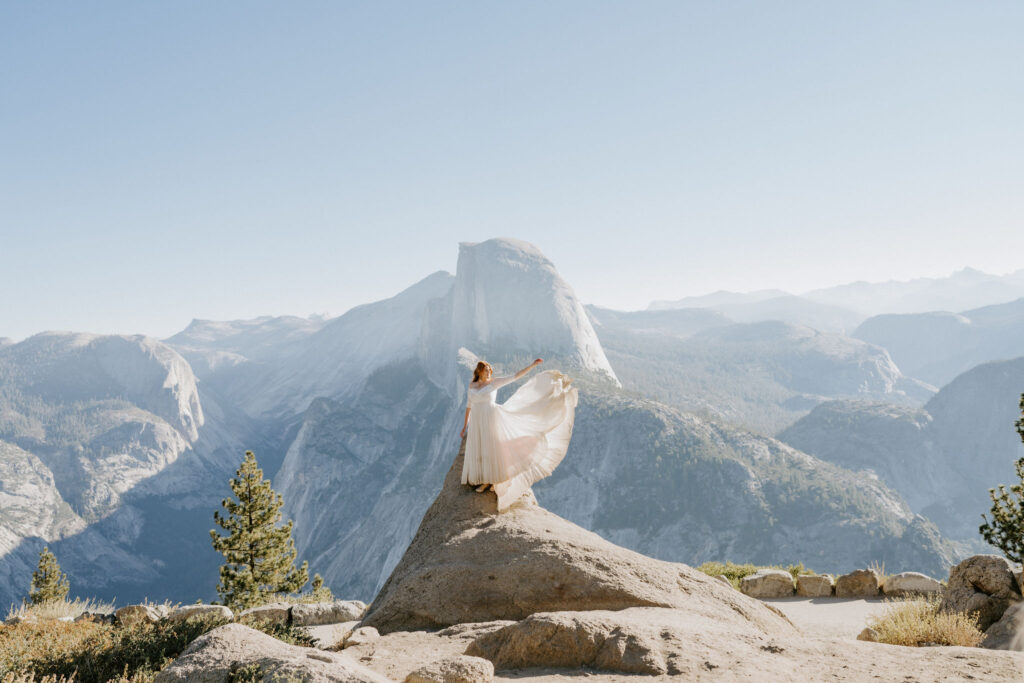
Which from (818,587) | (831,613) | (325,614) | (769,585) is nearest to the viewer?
(325,614)

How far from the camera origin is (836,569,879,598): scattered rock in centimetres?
1889

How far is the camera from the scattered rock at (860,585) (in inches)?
744

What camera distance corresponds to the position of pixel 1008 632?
11000mm

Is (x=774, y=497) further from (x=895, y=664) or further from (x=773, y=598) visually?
(x=895, y=664)

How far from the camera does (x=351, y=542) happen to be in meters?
190

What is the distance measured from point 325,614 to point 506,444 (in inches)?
285

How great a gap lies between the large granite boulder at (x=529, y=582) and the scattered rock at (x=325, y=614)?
16.2ft

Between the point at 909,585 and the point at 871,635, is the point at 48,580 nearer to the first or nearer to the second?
the point at 871,635

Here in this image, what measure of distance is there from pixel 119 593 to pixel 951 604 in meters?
239

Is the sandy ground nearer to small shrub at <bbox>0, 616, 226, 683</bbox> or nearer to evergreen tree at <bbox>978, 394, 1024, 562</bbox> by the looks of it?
evergreen tree at <bbox>978, 394, 1024, 562</bbox>

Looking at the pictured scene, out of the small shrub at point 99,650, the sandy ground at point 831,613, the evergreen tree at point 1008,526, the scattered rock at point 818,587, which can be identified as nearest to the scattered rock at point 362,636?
the small shrub at point 99,650

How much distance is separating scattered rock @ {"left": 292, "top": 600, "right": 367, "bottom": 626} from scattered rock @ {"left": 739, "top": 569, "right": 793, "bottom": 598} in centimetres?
1204

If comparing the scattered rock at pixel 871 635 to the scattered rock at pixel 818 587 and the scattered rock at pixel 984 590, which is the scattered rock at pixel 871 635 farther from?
the scattered rock at pixel 818 587

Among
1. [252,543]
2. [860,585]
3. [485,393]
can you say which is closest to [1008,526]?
[860,585]
